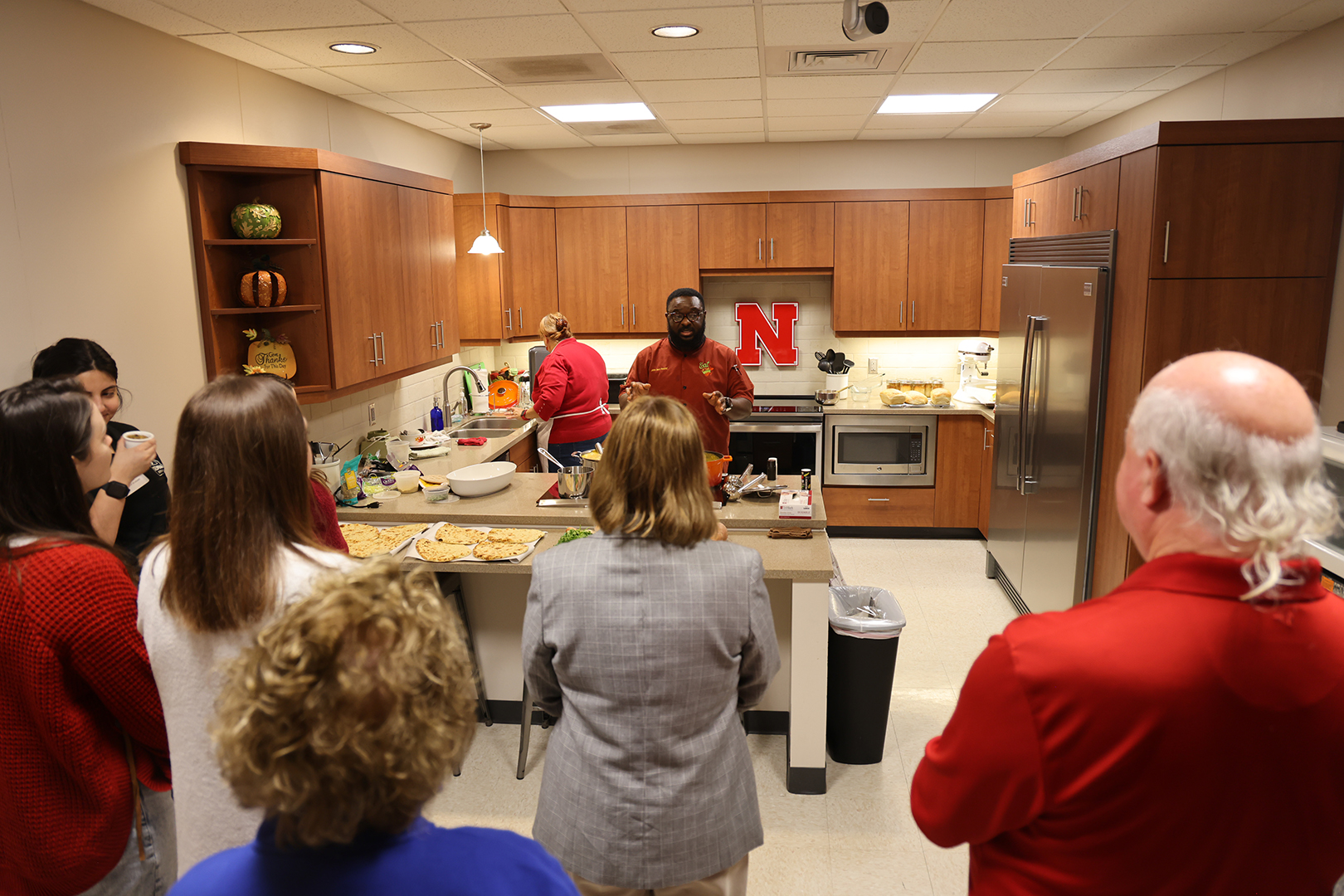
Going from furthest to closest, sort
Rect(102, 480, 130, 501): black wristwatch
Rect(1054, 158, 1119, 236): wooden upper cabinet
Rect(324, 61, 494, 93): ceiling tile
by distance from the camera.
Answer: Rect(324, 61, 494, 93): ceiling tile < Rect(1054, 158, 1119, 236): wooden upper cabinet < Rect(102, 480, 130, 501): black wristwatch

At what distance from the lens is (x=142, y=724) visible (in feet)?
5.02

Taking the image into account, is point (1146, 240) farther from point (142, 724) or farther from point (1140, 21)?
point (142, 724)

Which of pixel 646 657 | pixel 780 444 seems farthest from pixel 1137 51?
pixel 646 657

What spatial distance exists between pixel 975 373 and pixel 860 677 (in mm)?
3885

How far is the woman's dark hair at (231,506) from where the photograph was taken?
52.7 inches

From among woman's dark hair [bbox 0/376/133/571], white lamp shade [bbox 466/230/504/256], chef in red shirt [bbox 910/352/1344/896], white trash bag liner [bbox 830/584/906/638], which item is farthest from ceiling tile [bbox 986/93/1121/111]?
woman's dark hair [bbox 0/376/133/571]

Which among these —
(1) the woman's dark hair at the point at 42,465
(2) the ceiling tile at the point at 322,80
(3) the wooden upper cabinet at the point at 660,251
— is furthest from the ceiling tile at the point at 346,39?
(3) the wooden upper cabinet at the point at 660,251

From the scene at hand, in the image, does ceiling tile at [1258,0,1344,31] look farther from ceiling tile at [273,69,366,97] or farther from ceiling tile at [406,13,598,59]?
ceiling tile at [273,69,366,97]

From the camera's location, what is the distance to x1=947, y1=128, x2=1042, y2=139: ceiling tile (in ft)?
18.8

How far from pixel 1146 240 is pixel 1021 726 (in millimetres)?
2913

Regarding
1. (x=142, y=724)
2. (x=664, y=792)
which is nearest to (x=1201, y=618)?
(x=664, y=792)

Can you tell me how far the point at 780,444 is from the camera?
19.4 ft

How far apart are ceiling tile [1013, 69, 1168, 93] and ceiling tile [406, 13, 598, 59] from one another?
7.30 ft

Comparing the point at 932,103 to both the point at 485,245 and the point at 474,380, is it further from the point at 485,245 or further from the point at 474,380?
the point at 474,380
